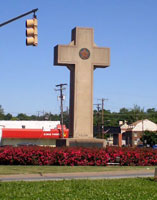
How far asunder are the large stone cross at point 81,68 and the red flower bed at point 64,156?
425cm

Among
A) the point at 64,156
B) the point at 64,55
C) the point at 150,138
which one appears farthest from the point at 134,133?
the point at 64,156

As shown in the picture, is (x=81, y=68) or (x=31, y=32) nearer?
(x=31, y=32)

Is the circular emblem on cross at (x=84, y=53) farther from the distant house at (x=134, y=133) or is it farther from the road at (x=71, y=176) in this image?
the distant house at (x=134, y=133)

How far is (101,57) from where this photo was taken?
3634 centimetres

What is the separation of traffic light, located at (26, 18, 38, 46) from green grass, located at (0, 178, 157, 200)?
5363mm

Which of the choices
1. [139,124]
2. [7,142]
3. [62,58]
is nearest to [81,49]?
[62,58]

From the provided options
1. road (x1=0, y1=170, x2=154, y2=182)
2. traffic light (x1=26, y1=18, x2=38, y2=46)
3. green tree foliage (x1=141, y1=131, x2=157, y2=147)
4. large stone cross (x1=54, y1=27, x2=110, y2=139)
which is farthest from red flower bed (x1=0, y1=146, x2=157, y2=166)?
green tree foliage (x1=141, y1=131, x2=157, y2=147)

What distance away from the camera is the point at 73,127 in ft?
115

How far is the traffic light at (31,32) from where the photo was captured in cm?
1616

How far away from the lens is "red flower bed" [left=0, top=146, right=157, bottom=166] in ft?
98.4

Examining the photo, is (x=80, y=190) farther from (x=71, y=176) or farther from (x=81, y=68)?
(x=81, y=68)

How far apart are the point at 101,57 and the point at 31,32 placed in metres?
20.4

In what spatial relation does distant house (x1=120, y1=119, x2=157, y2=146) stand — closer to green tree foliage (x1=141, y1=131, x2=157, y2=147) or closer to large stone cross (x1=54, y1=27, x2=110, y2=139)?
green tree foliage (x1=141, y1=131, x2=157, y2=147)

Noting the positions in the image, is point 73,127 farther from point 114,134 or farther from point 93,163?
point 114,134
